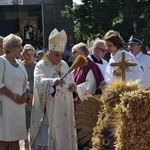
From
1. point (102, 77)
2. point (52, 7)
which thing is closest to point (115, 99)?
point (102, 77)

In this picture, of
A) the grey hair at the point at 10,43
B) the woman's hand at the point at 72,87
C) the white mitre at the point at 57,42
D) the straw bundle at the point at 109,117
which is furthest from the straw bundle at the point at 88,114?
the grey hair at the point at 10,43

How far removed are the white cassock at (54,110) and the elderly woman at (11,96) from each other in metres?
0.19

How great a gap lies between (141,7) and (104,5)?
6.37ft

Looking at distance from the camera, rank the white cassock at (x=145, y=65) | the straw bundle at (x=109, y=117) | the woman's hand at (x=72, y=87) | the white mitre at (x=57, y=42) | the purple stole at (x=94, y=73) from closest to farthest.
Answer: the straw bundle at (x=109, y=117) < the woman's hand at (x=72, y=87) < the white mitre at (x=57, y=42) < the purple stole at (x=94, y=73) < the white cassock at (x=145, y=65)

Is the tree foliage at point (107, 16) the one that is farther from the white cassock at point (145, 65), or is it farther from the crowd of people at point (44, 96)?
the crowd of people at point (44, 96)

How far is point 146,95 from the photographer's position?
3811 mm

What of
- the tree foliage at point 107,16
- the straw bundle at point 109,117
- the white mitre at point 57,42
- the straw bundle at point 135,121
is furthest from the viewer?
the tree foliage at point 107,16

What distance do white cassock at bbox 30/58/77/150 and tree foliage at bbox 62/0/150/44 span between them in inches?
686

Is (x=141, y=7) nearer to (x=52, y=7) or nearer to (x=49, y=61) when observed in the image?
(x=52, y=7)

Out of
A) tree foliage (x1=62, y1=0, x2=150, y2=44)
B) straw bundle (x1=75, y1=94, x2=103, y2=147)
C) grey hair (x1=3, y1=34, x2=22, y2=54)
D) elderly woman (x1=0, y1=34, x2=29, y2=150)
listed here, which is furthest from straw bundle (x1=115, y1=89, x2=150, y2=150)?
tree foliage (x1=62, y1=0, x2=150, y2=44)

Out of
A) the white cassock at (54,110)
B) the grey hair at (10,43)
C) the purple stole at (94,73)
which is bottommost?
the white cassock at (54,110)

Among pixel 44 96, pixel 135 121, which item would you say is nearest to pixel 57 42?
pixel 44 96

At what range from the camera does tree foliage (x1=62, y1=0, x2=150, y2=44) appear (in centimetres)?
2447

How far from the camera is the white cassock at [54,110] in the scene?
5.68 m
